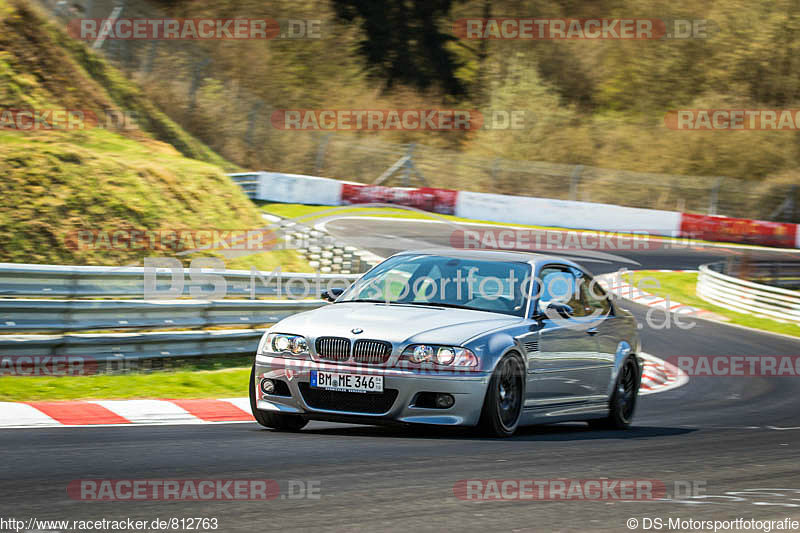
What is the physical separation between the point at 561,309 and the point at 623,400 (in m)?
1.74

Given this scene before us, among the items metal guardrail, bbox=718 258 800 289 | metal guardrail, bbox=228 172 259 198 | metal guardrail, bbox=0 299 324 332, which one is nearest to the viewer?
metal guardrail, bbox=0 299 324 332

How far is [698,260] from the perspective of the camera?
31094 millimetres

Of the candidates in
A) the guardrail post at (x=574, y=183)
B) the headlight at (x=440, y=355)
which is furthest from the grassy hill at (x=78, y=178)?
the guardrail post at (x=574, y=183)

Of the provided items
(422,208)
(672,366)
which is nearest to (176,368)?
(672,366)

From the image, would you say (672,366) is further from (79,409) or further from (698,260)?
(698,260)

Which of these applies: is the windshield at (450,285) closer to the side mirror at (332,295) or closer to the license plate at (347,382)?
the side mirror at (332,295)

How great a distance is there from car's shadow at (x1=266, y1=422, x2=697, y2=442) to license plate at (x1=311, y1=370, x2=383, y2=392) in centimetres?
44

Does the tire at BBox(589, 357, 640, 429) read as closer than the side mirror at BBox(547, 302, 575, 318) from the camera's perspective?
No

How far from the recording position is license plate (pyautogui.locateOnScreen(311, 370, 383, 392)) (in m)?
7.29

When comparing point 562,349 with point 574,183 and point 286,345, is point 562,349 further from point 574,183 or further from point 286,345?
point 574,183

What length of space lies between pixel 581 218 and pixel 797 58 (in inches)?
672

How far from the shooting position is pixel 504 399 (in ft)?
25.1

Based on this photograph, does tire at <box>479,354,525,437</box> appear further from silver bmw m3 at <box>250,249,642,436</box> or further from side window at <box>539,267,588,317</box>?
side window at <box>539,267,588,317</box>

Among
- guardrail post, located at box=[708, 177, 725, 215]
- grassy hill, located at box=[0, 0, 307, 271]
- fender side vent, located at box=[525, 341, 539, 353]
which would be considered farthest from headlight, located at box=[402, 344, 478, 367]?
guardrail post, located at box=[708, 177, 725, 215]
